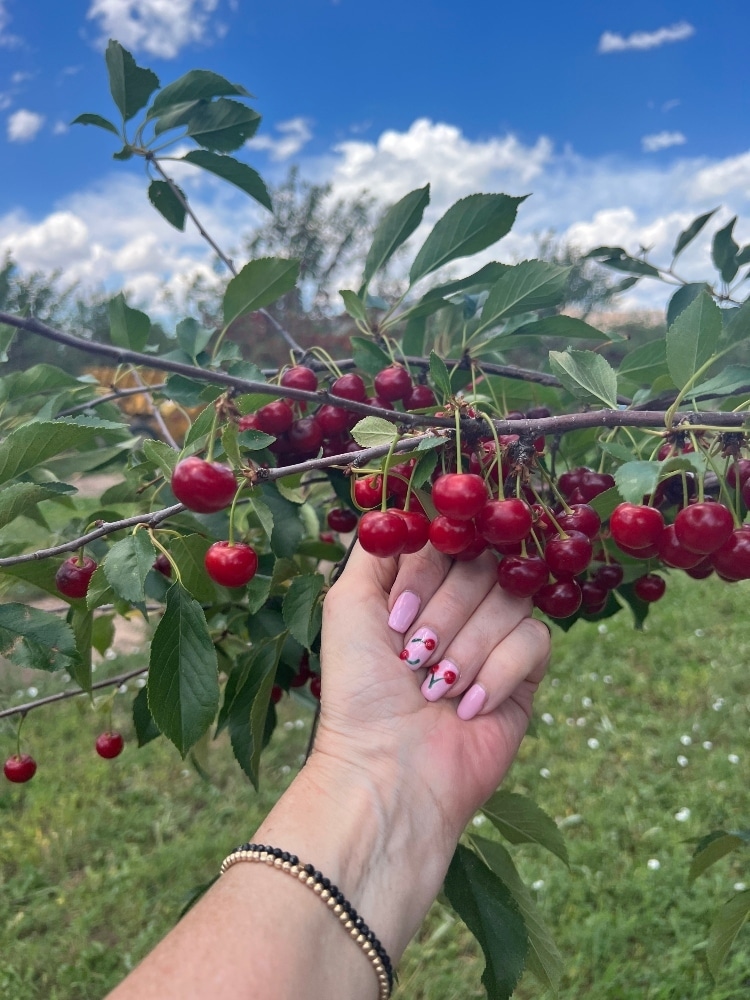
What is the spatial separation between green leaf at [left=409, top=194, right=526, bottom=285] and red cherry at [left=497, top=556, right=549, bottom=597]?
705 millimetres

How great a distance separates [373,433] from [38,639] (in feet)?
2.16

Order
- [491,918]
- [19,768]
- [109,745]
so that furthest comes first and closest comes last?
[109,745]
[19,768]
[491,918]

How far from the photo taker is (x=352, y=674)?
1.29 meters

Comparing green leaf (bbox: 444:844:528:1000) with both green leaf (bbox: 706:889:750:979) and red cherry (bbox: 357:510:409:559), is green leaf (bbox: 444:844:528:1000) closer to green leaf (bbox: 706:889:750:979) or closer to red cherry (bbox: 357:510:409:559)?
green leaf (bbox: 706:889:750:979)

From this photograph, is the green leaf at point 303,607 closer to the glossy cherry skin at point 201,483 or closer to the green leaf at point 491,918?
the glossy cherry skin at point 201,483

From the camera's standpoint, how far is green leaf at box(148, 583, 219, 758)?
116 centimetres

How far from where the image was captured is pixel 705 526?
0.99 m

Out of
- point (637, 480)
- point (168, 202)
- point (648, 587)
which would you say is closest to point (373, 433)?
point (637, 480)

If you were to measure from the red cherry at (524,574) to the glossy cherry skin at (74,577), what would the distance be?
2.35 ft

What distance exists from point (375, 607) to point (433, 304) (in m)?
0.71

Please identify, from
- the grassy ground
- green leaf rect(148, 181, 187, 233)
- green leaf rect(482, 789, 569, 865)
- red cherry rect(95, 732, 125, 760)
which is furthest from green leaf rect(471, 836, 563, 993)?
green leaf rect(148, 181, 187, 233)

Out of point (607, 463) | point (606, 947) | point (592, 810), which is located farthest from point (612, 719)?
point (607, 463)

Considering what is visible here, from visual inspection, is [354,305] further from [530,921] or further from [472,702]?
[530,921]

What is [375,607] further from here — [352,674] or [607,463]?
[607,463]
